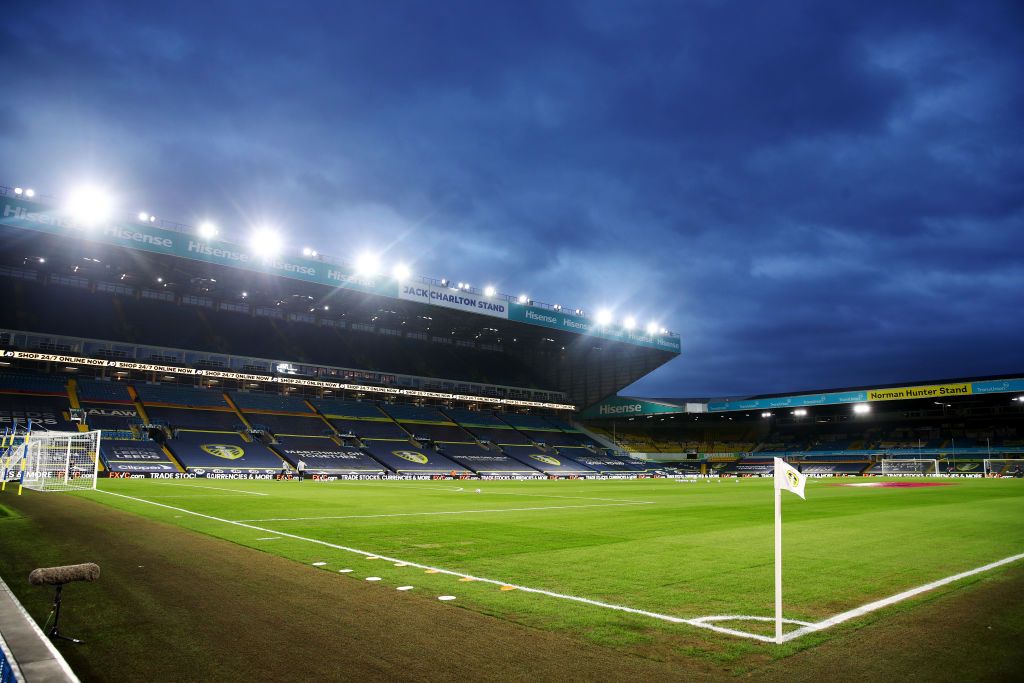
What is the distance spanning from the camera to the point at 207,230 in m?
46.0

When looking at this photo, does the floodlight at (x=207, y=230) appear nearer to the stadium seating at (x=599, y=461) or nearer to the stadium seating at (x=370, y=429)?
the stadium seating at (x=370, y=429)

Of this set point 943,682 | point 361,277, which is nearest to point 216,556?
→ point 943,682

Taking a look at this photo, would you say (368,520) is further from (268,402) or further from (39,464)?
(268,402)

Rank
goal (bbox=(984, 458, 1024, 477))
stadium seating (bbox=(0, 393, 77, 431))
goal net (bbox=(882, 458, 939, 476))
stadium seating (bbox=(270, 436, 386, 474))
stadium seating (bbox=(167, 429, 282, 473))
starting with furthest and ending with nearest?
goal net (bbox=(882, 458, 939, 476)), goal (bbox=(984, 458, 1024, 477)), stadium seating (bbox=(270, 436, 386, 474)), stadium seating (bbox=(167, 429, 282, 473)), stadium seating (bbox=(0, 393, 77, 431))

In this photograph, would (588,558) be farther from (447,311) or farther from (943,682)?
(447,311)

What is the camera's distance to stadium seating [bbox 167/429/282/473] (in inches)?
1781

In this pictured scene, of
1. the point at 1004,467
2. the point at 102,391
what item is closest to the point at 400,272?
the point at 102,391

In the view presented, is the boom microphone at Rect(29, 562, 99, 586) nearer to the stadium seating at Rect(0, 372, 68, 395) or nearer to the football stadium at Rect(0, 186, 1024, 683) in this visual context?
the football stadium at Rect(0, 186, 1024, 683)

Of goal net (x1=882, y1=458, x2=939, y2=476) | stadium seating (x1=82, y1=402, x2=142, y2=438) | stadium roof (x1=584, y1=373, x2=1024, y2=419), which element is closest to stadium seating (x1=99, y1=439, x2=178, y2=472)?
stadium seating (x1=82, y1=402, x2=142, y2=438)

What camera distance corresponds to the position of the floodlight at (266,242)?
4812 cm

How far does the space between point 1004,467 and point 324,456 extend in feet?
222

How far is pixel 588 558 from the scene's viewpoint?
1102 centimetres

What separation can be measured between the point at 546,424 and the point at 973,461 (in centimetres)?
4844

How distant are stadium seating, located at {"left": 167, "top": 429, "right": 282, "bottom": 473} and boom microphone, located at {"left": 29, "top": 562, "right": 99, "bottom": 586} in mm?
42469
